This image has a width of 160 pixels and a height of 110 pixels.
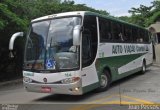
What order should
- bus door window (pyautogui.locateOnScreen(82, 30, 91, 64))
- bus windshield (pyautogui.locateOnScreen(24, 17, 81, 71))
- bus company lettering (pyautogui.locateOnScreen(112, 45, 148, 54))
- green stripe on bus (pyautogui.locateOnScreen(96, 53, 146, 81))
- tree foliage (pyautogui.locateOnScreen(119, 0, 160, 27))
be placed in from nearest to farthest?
bus windshield (pyautogui.locateOnScreen(24, 17, 81, 71)), bus door window (pyautogui.locateOnScreen(82, 30, 91, 64)), green stripe on bus (pyautogui.locateOnScreen(96, 53, 146, 81)), bus company lettering (pyautogui.locateOnScreen(112, 45, 148, 54)), tree foliage (pyautogui.locateOnScreen(119, 0, 160, 27))

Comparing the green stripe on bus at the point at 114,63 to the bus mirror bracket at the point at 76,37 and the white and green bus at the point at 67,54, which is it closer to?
the white and green bus at the point at 67,54

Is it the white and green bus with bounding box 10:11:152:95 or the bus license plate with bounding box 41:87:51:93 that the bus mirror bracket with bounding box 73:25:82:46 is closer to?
the white and green bus with bounding box 10:11:152:95

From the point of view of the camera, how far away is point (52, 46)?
12.6 m

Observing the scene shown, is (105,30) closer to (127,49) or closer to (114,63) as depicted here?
(114,63)

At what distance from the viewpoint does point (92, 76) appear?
1322 centimetres

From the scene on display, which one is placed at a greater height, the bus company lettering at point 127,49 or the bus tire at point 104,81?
the bus company lettering at point 127,49

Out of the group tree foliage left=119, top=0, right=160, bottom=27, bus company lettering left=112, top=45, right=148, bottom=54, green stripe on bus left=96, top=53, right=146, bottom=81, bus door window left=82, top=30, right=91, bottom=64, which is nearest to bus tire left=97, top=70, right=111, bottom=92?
green stripe on bus left=96, top=53, right=146, bottom=81

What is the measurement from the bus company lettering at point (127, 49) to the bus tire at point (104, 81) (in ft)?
4.21

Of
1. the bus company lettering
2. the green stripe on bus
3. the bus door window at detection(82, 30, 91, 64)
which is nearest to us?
the bus door window at detection(82, 30, 91, 64)

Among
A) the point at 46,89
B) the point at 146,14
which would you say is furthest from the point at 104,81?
the point at 146,14

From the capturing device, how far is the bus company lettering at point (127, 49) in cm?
1598

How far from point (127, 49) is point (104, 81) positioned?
152 inches

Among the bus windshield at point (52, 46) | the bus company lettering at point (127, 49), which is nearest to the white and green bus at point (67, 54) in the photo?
the bus windshield at point (52, 46)

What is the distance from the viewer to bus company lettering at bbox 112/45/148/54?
15977mm
